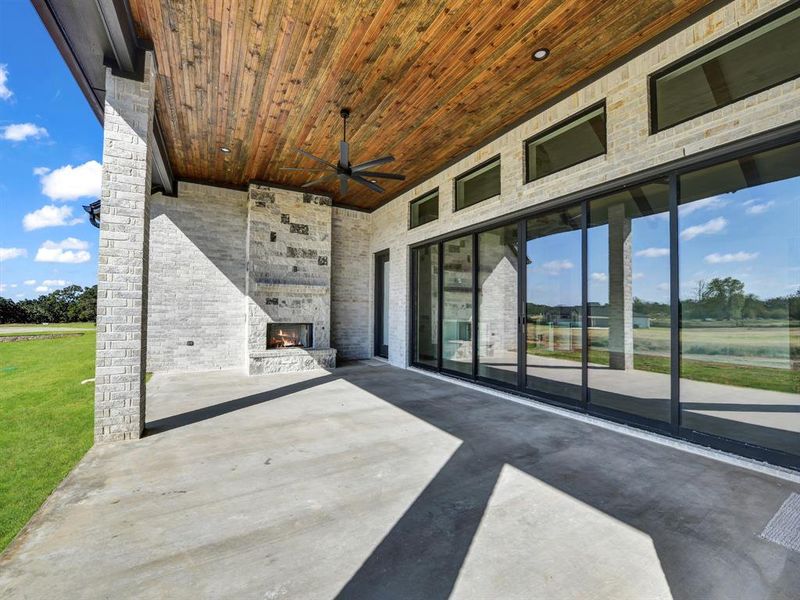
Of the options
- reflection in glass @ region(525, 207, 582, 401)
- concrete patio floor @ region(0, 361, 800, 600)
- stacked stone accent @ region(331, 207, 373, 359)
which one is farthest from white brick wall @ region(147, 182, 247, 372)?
reflection in glass @ region(525, 207, 582, 401)

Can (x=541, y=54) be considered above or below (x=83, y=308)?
above

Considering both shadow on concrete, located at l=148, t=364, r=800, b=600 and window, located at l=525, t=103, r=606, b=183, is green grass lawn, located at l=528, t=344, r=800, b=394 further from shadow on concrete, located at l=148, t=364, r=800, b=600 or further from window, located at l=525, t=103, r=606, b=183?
window, located at l=525, t=103, r=606, b=183

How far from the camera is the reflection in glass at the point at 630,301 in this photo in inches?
150

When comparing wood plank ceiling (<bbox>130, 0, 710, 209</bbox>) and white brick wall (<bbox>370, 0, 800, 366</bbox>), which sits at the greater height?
wood plank ceiling (<bbox>130, 0, 710, 209</bbox>)

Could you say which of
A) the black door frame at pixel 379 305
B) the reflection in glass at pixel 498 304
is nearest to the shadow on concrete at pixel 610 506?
the reflection in glass at pixel 498 304

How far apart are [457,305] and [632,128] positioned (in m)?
3.68

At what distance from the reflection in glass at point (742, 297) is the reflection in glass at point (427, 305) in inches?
159

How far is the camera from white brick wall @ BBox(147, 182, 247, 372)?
7.03m

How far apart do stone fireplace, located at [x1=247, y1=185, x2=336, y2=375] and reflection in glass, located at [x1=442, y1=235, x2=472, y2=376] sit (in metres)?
2.62

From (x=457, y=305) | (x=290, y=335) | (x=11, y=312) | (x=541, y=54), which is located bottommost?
(x=290, y=335)

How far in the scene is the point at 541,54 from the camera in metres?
3.71

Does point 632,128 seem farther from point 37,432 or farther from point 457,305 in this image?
point 37,432

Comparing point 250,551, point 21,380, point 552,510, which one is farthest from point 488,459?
point 21,380

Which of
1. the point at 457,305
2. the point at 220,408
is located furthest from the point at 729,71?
the point at 220,408
